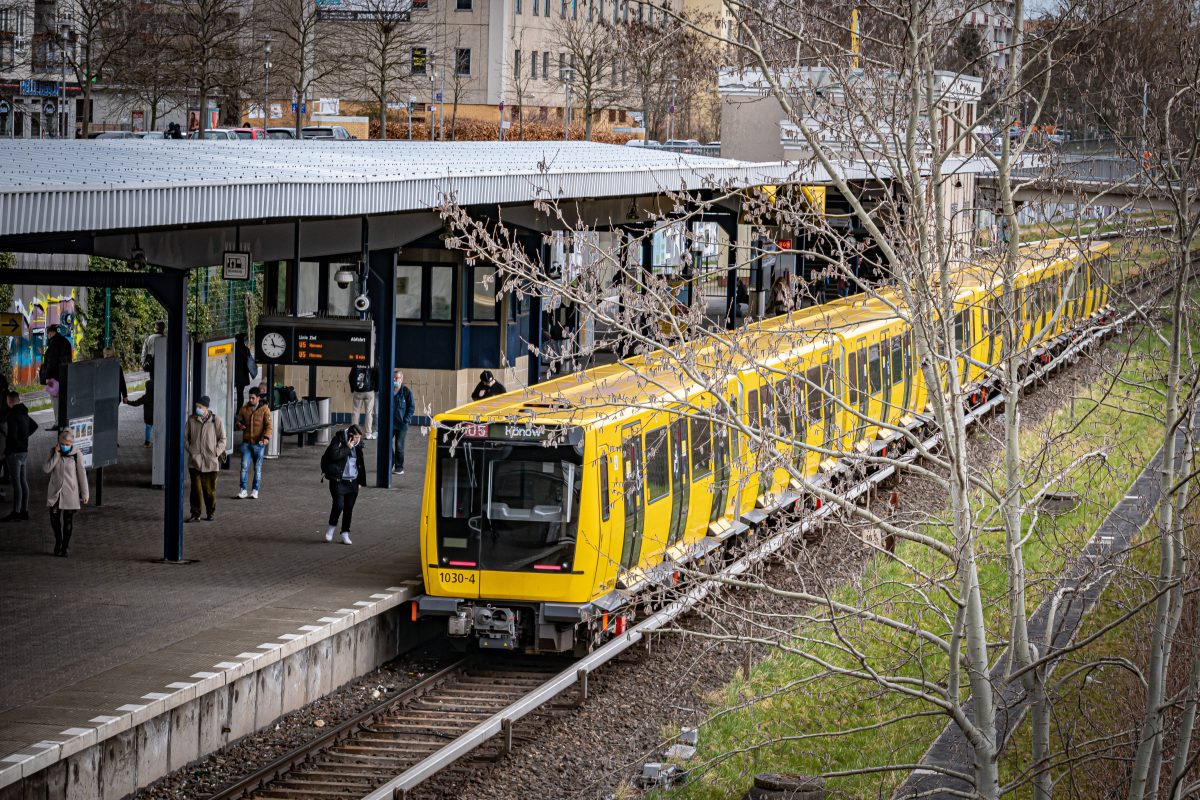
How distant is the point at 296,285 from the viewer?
27688mm

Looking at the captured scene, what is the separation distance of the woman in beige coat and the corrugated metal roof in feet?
10.5

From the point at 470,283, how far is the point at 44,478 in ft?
26.9

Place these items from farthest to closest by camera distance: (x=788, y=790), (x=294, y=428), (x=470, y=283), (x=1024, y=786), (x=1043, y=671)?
(x=470, y=283), (x=294, y=428), (x=1024, y=786), (x=788, y=790), (x=1043, y=671)

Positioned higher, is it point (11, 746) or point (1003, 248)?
point (1003, 248)

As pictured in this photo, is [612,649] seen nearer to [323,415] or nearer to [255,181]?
[255,181]

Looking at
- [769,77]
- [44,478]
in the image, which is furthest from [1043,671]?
[44,478]

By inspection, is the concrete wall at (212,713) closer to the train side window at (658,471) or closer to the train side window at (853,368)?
the train side window at (658,471)

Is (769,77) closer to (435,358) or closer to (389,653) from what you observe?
(389,653)

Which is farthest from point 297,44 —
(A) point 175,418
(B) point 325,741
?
(B) point 325,741

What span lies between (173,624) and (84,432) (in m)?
6.03

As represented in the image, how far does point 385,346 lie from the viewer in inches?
963

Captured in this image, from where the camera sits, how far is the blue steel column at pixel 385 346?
78.7 ft

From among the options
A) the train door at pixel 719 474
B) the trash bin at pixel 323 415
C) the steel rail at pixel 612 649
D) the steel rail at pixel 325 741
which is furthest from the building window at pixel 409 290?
the steel rail at pixel 325 741

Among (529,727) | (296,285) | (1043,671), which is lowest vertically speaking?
(529,727)
